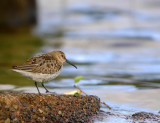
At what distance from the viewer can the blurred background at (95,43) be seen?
9519 mm

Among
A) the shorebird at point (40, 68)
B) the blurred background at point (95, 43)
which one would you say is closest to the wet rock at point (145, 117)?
the blurred background at point (95, 43)

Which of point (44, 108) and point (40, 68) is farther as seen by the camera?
point (40, 68)

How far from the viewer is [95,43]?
16.3 m

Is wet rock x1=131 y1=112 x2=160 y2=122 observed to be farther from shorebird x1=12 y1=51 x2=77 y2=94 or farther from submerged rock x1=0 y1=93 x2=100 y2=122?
shorebird x1=12 y1=51 x2=77 y2=94

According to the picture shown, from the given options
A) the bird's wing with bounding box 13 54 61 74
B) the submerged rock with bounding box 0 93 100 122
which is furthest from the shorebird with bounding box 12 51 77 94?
the submerged rock with bounding box 0 93 100 122

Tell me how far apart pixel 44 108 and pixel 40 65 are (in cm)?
131

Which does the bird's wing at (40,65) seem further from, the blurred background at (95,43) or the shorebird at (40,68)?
the blurred background at (95,43)

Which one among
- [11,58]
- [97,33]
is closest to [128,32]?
[97,33]

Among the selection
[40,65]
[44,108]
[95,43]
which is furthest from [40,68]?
[95,43]

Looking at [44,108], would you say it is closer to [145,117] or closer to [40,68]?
[40,68]

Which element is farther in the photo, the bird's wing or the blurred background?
the blurred background

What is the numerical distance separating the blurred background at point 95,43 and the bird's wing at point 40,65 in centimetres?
150

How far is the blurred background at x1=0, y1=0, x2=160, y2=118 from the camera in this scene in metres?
9.52

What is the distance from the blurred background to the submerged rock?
135 cm
